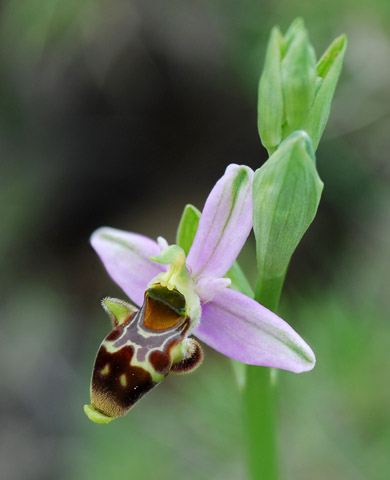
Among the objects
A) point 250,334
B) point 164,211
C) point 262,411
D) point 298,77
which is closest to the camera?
point 298,77

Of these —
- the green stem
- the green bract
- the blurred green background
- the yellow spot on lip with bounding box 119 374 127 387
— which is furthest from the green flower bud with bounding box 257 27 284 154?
the blurred green background

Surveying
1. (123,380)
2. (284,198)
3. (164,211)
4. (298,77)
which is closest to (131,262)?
(123,380)

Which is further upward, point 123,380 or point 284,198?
point 284,198

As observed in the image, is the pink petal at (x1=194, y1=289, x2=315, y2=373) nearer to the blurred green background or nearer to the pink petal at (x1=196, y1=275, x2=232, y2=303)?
the pink petal at (x1=196, y1=275, x2=232, y2=303)

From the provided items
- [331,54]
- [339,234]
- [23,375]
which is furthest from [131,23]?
[331,54]

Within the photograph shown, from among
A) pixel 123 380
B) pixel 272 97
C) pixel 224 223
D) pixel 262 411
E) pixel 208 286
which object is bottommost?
pixel 262 411

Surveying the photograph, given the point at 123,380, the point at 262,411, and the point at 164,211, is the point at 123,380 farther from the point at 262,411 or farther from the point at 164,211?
the point at 164,211

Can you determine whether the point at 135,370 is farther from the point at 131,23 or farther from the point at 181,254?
the point at 131,23

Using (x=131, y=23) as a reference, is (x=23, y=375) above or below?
below
